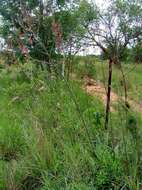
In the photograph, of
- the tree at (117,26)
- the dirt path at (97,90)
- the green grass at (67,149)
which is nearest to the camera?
the green grass at (67,149)

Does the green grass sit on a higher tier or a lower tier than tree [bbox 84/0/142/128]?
lower

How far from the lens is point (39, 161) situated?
4148 mm

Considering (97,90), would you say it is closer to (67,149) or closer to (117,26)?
(117,26)

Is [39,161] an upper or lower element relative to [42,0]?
lower

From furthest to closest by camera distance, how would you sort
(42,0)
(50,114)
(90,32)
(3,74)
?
1. (3,74)
2. (42,0)
3. (90,32)
4. (50,114)

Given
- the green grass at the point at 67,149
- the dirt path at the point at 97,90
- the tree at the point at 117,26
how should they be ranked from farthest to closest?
the dirt path at the point at 97,90, the tree at the point at 117,26, the green grass at the point at 67,149

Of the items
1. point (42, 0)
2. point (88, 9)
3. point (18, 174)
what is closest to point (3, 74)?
point (42, 0)

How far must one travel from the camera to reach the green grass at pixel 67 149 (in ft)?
12.5

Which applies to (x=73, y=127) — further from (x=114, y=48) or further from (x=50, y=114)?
(x=114, y=48)

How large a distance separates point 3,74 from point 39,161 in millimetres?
5110

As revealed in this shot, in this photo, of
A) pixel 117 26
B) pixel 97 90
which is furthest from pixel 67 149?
pixel 97 90

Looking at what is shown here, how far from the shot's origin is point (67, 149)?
4.04 m

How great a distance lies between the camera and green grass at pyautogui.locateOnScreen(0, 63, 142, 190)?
382 cm

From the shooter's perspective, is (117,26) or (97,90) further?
(97,90)
